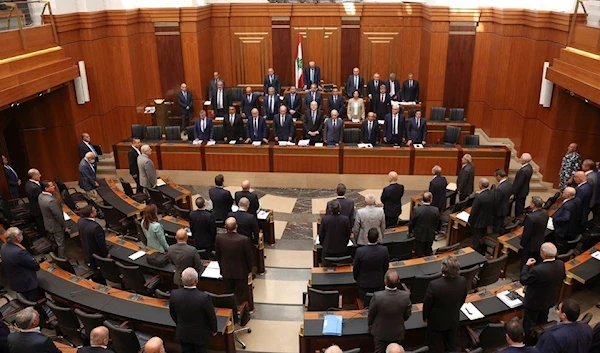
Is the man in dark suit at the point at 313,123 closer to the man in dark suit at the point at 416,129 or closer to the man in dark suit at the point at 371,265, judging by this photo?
the man in dark suit at the point at 416,129

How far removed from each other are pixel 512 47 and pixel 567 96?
90.7 inches

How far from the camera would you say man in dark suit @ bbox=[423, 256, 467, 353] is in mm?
5184

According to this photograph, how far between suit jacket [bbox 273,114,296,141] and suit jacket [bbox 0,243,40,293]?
6.65 meters

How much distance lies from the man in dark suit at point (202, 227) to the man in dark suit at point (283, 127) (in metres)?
4.88

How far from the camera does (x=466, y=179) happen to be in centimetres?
934

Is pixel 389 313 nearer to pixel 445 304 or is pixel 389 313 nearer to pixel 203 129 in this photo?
pixel 445 304

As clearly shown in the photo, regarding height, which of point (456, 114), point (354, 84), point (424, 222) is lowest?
point (424, 222)

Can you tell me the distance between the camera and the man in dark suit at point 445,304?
518 cm

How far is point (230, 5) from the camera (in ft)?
51.0

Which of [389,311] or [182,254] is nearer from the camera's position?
[389,311]

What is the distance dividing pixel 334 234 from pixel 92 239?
11.2ft

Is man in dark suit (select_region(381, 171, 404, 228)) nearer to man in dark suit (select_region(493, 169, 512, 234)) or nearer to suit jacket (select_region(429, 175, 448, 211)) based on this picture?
suit jacket (select_region(429, 175, 448, 211))

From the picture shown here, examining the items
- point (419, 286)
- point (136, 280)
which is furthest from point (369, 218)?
point (136, 280)

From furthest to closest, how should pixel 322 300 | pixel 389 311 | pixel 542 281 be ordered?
1. pixel 322 300
2. pixel 542 281
3. pixel 389 311
